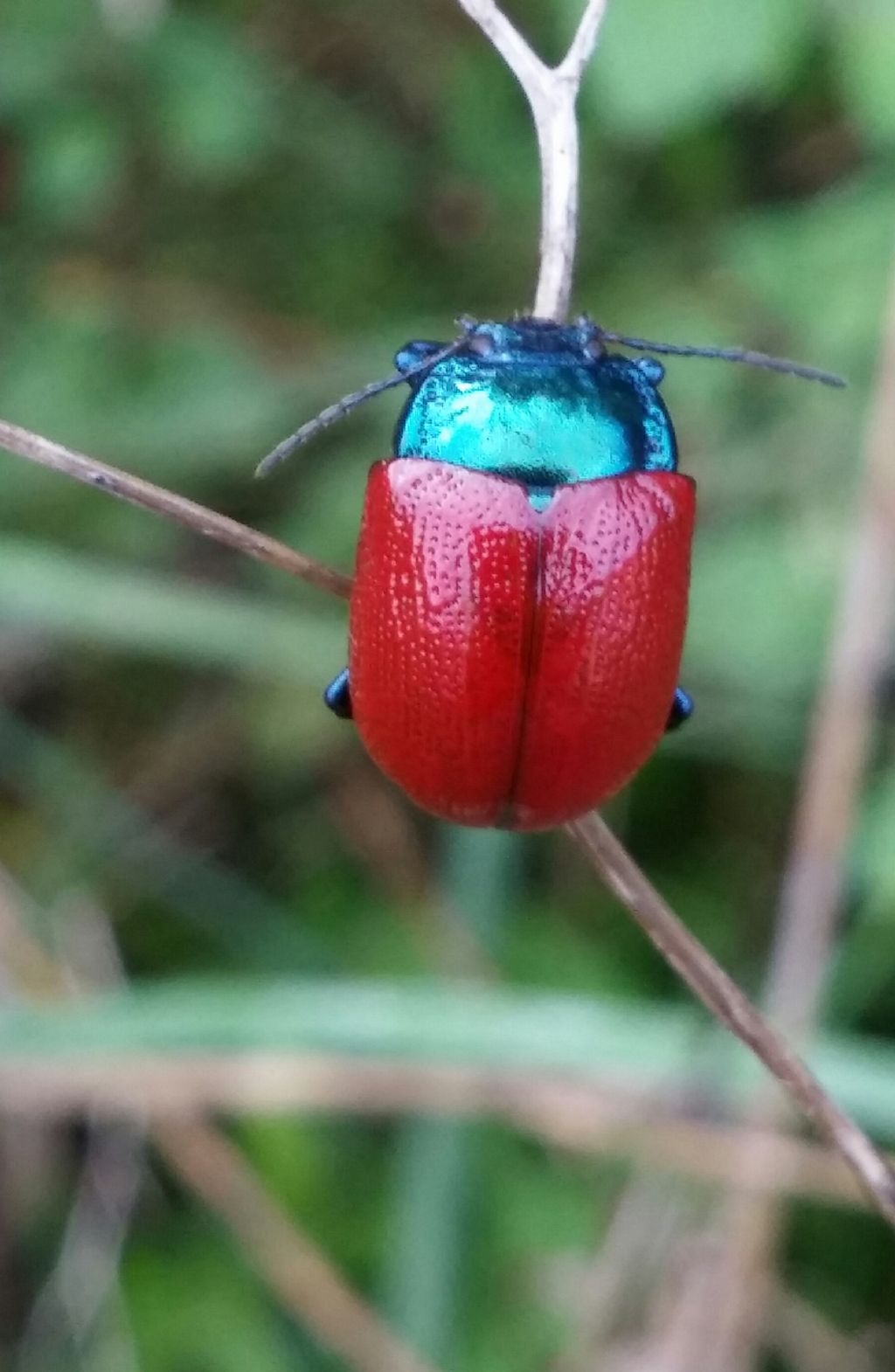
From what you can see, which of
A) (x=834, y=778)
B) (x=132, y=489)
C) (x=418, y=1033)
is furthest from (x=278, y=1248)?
(x=132, y=489)

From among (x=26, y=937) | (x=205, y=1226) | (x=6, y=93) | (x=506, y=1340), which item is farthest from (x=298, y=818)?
(x=6, y=93)

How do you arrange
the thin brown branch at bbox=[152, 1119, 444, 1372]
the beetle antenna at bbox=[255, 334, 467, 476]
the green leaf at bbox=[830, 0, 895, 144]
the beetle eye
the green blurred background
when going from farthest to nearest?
the thin brown branch at bbox=[152, 1119, 444, 1372], the green blurred background, the green leaf at bbox=[830, 0, 895, 144], the beetle eye, the beetle antenna at bbox=[255, 334, 467, 476]

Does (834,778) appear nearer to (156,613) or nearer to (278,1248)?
(156,613)

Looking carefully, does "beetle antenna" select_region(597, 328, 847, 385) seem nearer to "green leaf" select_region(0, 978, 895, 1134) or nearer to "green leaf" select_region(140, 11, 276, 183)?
"green leaf" select_region(0, 978, 895, 1134)

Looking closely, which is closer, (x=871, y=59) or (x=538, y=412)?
(x=538, y=412)

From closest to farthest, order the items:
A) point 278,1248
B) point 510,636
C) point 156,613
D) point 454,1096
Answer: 1. point 510,636
2. point 156,613
3. point 454,1096
4. point 278,1248

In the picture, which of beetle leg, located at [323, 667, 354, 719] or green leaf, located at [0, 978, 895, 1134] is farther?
green leaf, located at [0, 978, 895, 1134]

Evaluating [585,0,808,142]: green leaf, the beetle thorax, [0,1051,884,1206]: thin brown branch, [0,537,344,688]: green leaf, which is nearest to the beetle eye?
the beetle thorax

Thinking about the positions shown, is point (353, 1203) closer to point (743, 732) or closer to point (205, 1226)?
point (205, 1226)
